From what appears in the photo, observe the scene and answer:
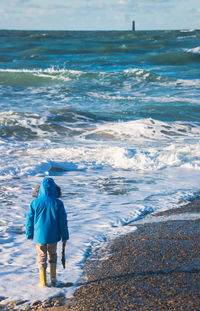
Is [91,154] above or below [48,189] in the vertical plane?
below

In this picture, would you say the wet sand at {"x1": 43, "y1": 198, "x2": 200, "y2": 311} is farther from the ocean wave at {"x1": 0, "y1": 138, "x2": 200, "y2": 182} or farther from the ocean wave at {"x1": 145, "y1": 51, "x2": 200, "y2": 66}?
the ocean wave at {"x1": 145, "y1": 51, "x2": 200, "y2": 66}

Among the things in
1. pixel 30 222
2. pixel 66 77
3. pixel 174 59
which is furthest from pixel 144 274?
pixel 174 59

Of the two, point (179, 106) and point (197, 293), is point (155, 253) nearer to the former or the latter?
point (197, 293)

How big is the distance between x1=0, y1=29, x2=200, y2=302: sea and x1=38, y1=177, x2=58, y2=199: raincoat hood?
88 centimetres

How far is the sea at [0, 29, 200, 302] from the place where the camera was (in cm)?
514

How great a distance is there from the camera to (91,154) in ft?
33.1

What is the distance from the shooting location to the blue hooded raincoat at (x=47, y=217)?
390 centimetres

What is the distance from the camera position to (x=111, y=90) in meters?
22.4

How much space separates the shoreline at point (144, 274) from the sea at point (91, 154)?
202mm

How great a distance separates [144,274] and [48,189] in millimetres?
1229

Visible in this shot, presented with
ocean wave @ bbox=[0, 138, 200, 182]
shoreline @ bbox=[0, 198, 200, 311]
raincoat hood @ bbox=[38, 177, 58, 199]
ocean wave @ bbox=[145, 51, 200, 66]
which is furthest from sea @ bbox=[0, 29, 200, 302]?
ocean wave @ bbox=[145, 51, 200, 66]

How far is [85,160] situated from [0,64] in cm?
2709

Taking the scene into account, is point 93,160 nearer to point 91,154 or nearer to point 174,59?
point 91,154

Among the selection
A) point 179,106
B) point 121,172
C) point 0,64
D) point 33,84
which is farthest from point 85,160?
point 0,64
